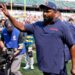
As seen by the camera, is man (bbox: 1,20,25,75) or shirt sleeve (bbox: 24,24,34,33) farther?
man (bbox: 1,20,25,75)

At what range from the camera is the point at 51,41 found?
17.6 feet

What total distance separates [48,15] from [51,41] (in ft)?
1.26

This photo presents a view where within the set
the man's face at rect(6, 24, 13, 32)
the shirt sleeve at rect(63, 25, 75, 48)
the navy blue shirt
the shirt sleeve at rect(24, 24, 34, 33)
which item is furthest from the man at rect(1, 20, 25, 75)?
the shirt sleeve at rect(63, 25, 75, 48)

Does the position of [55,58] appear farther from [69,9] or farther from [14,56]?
[69,9]

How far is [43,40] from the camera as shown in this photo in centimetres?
541

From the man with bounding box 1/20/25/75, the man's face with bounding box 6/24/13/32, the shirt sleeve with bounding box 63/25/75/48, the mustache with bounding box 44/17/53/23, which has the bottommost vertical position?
the man with bounding box 1/20/25/75

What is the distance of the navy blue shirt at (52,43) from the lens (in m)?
5.38

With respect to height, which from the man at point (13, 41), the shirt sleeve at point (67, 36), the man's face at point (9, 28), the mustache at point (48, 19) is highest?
the mustache at point (48, 19)

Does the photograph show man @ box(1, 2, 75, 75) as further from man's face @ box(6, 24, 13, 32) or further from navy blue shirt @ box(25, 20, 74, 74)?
man's face @ box(6, 24, 13, 32)

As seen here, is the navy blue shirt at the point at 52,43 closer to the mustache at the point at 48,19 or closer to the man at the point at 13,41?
the mustache at the point at 48,19

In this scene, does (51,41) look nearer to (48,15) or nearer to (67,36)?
(67,36)

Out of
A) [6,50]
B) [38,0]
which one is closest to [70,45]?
[6,50]

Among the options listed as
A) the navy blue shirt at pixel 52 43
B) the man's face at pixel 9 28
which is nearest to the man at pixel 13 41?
the man's face at pixel 9 28

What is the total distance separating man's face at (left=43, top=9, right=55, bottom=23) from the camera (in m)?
5.35
